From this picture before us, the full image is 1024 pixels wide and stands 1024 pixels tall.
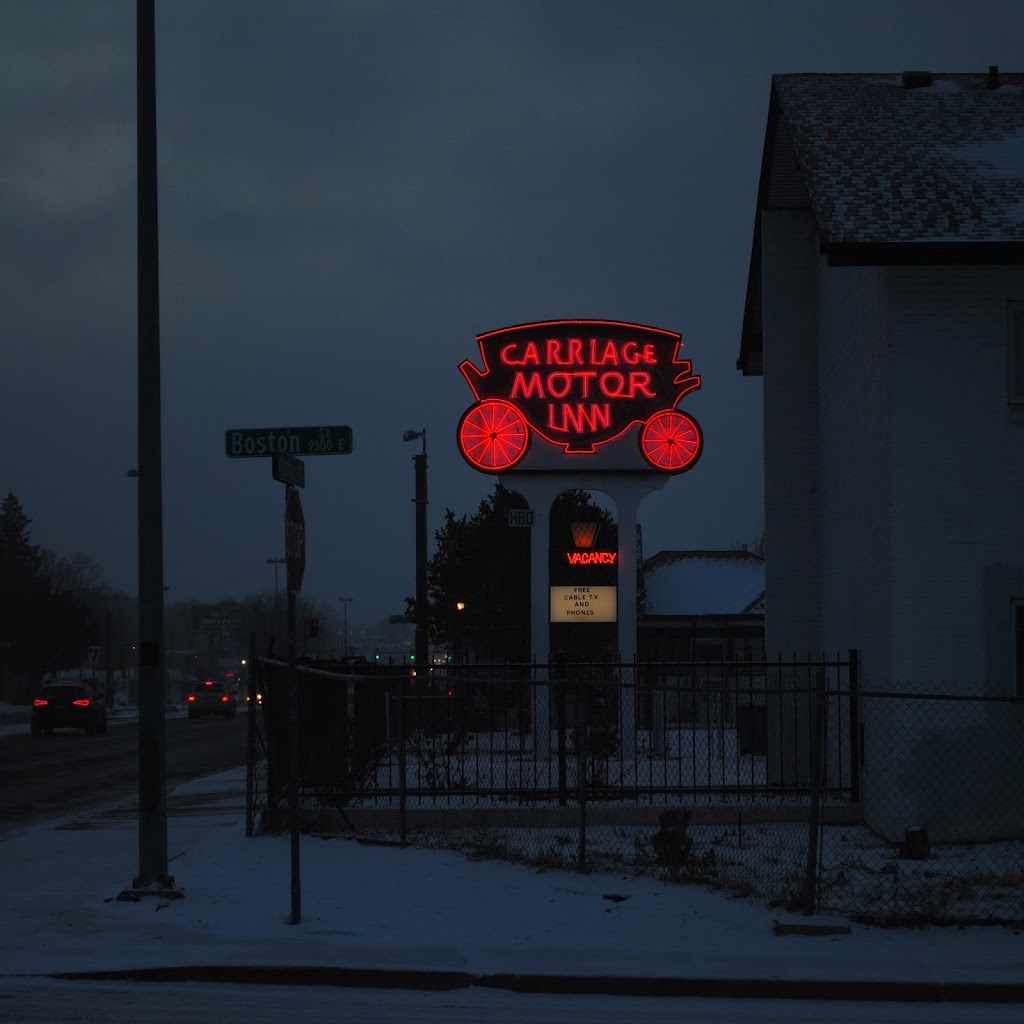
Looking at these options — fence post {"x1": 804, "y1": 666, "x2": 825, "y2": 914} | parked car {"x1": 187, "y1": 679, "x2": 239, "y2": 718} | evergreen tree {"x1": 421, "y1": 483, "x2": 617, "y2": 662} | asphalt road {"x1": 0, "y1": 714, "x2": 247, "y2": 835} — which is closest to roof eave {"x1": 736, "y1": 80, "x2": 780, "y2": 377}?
fence post {"x1": 804, "y1": 666, "x2": 825, "y2": 914}

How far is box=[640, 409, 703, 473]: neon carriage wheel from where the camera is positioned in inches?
977

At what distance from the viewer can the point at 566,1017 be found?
8.16 m

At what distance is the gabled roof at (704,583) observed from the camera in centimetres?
4531

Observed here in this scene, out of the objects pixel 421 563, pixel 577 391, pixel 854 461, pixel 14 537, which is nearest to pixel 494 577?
pixel 421 563

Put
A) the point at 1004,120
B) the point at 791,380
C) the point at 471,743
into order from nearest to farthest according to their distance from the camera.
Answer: the point at 1004,120, the point at 791,380, the point at 471,743

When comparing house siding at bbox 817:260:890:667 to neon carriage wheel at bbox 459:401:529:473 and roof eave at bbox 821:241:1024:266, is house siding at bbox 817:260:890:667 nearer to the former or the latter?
roof eave at bbox 821:241:1024:266

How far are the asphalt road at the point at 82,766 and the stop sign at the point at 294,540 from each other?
8.89m

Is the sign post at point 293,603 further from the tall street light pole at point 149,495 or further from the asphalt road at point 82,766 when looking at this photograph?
the asphalt road at point 82,766

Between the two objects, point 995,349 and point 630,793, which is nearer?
point 995,349

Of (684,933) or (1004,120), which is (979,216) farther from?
(684,933)

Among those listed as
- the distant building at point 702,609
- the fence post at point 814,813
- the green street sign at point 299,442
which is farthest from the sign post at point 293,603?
the distant building at point 702,609

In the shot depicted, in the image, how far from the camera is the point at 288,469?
10.7 metres

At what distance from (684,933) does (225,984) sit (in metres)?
3.13

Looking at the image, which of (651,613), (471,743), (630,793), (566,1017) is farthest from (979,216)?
(651,613)
